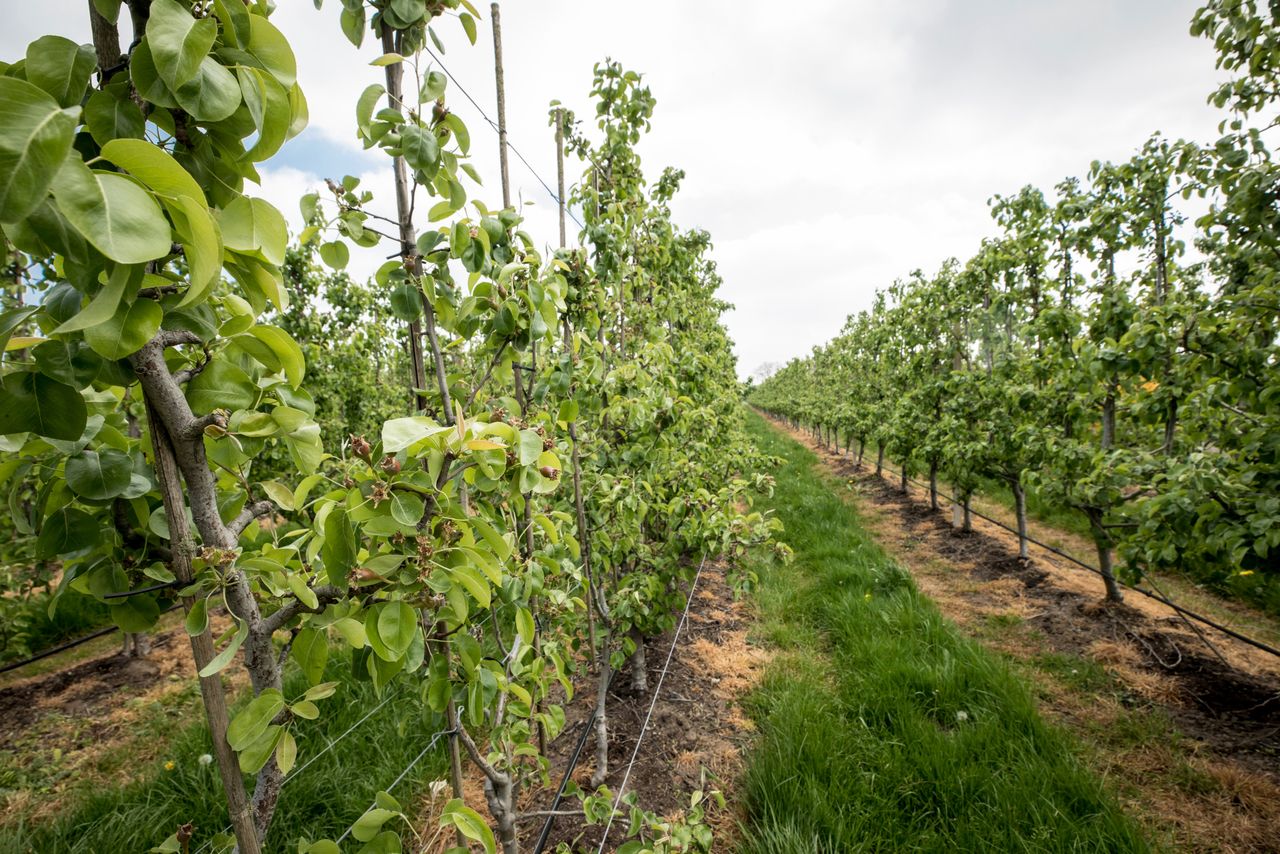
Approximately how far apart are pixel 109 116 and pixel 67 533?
606 millimetres

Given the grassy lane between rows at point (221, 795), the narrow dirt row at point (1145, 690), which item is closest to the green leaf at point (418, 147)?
the grassy lane between rows at point (221, 795)

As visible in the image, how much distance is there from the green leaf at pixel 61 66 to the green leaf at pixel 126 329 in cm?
25

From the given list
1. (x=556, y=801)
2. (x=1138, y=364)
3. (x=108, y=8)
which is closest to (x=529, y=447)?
(x=108, y=8)

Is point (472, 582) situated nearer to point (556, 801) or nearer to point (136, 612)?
point (136, 612)

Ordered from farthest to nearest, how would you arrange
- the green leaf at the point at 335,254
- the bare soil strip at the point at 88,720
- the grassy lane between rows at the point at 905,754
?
the bare soil strip at the point at 88,720 → the grassy lane between rows at the point at 905,754 → the green leaf at the point at 335,254

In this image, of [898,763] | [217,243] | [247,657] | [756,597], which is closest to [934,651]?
[898,763]

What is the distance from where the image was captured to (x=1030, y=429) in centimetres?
531

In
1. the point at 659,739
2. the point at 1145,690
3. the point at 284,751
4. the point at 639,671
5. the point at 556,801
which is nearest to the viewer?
the point at 284,751

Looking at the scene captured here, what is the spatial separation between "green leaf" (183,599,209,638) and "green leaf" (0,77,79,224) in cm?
61

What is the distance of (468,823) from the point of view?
1146 millimetres

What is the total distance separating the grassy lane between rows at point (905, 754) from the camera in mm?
2629

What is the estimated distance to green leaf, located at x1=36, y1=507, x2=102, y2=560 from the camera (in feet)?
2.55

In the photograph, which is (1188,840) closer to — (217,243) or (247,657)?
(247,657)

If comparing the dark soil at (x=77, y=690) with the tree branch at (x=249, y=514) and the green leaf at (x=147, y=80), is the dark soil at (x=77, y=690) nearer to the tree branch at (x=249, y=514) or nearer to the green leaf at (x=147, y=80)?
the tree branch at (x=249, y=514)
